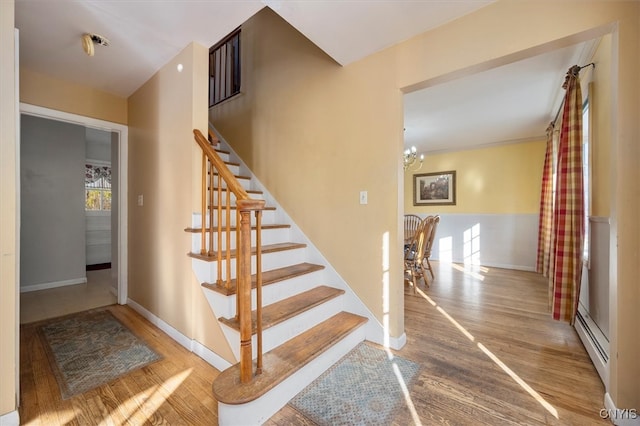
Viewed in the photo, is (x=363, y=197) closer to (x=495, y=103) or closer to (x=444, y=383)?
(x=444, y=383)

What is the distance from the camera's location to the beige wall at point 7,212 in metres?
1.32

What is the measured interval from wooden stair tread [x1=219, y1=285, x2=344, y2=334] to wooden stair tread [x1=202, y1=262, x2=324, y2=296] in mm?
167

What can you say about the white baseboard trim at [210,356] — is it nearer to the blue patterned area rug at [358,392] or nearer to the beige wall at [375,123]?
the blue patterned area rug at [358,392]

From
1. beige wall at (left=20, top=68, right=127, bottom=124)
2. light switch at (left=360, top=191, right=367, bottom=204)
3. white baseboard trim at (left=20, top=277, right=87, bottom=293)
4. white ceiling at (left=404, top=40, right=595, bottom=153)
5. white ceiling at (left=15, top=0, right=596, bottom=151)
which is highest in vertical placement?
white ceiling at (left=404, top=40, right=595, bottom=153)

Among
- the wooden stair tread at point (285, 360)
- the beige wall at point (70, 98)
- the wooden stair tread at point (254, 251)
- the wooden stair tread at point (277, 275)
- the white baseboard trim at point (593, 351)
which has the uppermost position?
the beige wall at point (70, 98)

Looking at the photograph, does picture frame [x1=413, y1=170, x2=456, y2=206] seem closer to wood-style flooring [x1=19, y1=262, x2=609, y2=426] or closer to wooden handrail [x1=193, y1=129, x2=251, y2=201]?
wood-style flooring [x1=19, y1=262, x2=609, y2=426]

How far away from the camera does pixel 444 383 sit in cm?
165

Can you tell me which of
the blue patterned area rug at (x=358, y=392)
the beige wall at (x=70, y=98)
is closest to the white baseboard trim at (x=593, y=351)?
the blue patterned area rug at (x=358, y=392)

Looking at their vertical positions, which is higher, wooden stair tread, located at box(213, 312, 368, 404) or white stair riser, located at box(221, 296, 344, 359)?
white stair riser, located at box(221, 296, 344, 359)

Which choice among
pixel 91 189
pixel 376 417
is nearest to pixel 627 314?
pixel 376 417

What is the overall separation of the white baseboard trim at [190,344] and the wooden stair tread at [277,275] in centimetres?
46

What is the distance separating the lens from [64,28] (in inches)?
75.1

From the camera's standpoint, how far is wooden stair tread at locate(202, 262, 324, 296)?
1747mm

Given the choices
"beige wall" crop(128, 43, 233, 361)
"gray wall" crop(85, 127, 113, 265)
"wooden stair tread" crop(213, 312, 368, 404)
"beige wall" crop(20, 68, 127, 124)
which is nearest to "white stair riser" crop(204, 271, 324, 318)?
"beige wall" crop(128, 43, 233, 361)
